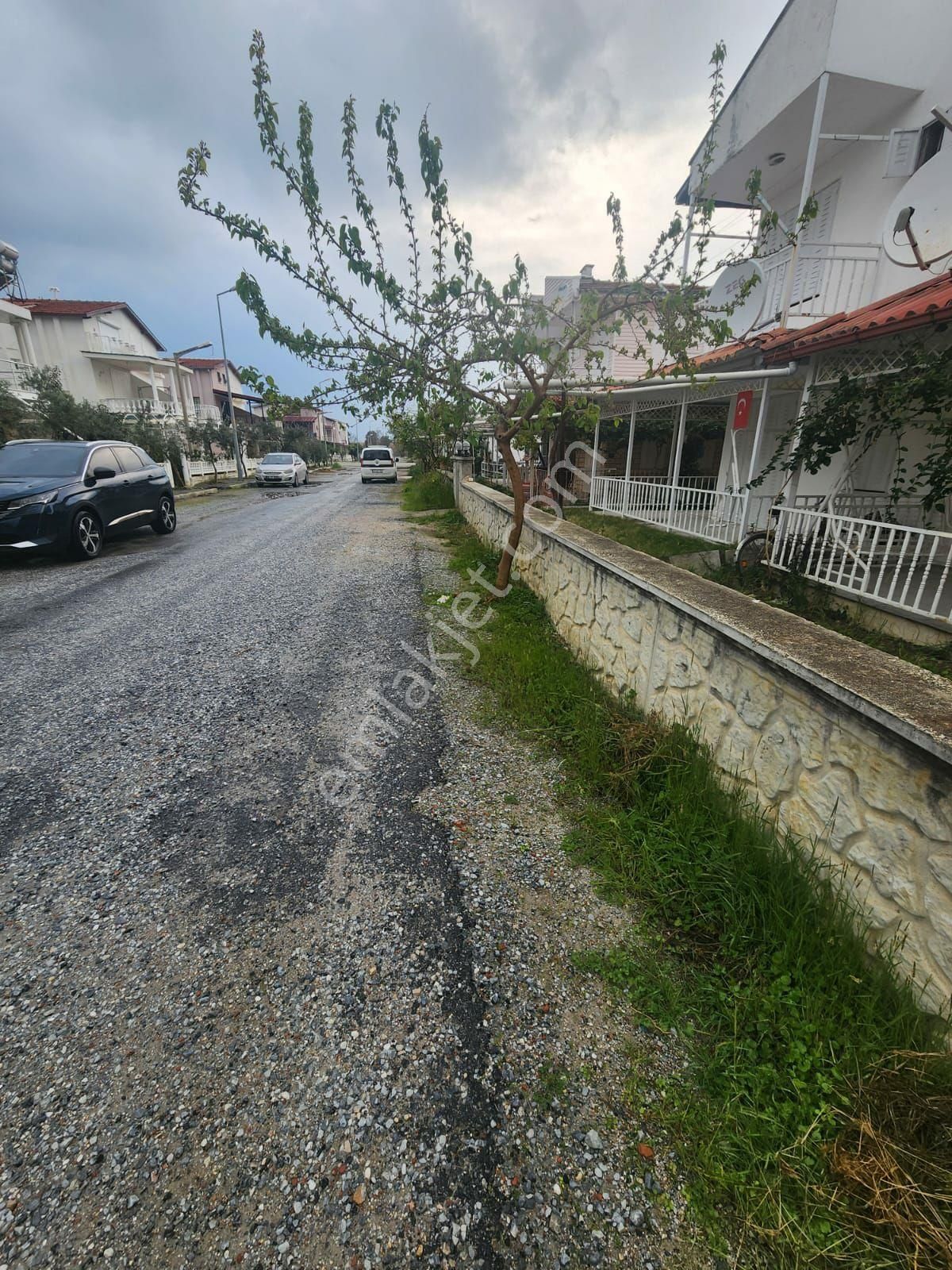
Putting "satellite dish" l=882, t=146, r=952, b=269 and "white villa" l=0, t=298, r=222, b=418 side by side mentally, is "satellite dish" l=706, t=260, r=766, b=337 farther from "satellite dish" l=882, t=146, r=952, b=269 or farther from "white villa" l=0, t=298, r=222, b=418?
"white villa" l=0, t=298, r=222, b=418

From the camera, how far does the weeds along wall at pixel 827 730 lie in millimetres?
1504

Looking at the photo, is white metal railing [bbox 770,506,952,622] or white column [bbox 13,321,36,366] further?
white column [bbox 13,321,36,366]

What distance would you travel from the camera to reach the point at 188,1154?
1356mm

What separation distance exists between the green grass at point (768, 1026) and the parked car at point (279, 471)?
2107 centimetres

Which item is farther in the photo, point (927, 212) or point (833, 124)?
point (833, 124)

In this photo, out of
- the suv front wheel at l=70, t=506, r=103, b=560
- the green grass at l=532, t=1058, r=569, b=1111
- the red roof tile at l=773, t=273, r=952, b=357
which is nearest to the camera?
the green grass at l=532, t=1058, r=569, b=1111

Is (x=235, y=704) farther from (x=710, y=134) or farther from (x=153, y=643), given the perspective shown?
(x=710, y=134)

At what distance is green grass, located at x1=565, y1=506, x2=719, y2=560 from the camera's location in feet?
24.3

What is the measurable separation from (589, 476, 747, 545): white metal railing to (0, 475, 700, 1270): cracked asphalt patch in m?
5.98

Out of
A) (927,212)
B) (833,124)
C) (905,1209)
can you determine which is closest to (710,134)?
(927,212)

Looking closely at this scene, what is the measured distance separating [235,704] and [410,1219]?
3.00m

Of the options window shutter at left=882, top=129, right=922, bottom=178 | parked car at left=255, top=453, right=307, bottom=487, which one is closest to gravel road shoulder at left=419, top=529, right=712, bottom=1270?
window shutter at left=882, top=129, right=922, bottom=178

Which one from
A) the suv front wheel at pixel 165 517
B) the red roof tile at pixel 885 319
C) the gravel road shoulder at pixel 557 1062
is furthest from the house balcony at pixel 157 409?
the gravel road shoulder at pixel 557 1062

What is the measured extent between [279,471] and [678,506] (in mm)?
16799
